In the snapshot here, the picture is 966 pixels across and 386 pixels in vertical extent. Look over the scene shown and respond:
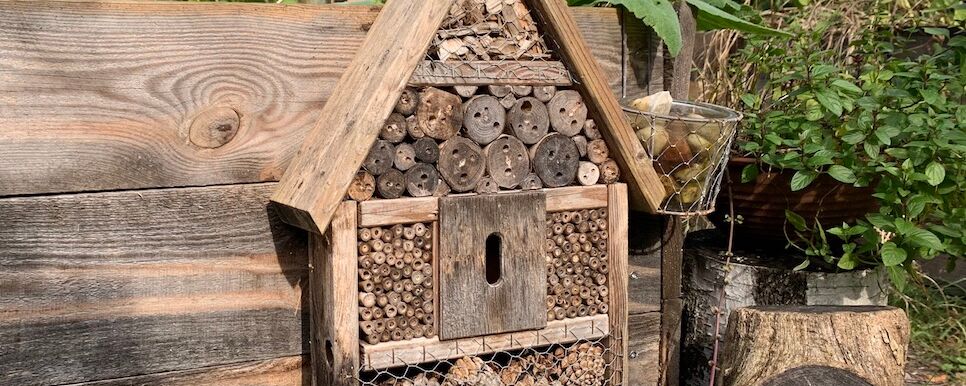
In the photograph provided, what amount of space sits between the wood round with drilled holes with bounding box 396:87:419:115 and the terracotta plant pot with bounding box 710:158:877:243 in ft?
4.52

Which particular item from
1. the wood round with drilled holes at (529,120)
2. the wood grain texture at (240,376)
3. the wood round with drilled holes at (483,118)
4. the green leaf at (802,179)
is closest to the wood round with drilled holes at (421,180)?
the wood round with drilled holes at (483,118)

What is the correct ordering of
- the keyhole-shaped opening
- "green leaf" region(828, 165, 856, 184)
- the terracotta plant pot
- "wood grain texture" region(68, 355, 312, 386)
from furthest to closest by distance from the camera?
the terracotta plant pot, "green leaf" region(828, 165, 856, 184), the keyhole-shaped opening, "wood grain texture" region(68, 355, 312, 386)

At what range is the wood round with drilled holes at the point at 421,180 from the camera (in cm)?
232

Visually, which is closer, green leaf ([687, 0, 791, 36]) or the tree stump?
the tree stump

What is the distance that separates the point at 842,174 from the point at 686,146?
24.1 inches

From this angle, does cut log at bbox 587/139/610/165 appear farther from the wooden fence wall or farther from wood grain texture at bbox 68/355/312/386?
wood grain texture at bbox 68/355/312/386

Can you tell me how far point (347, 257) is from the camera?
225cm

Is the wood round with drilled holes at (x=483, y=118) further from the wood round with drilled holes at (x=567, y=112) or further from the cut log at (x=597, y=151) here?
the cut log at (x=597, y=151)

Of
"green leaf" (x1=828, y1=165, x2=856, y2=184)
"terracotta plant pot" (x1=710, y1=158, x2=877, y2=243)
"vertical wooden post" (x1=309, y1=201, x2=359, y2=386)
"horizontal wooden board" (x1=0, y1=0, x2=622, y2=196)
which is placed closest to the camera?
"horizontal wooden board" (x1=0, y1=0, x2=622, y2=196)

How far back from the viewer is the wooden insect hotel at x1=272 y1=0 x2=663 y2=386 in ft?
7.44

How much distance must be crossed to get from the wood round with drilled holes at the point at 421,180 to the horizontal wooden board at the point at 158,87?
32cm

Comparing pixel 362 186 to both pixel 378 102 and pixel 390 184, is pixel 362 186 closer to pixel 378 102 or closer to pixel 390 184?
pixel 390 184

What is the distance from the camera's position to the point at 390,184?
90.5 inches

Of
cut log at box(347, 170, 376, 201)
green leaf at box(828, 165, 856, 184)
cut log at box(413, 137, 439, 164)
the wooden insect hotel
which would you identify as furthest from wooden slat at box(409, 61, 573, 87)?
green leaf at box(828, 165, 856, 184)
